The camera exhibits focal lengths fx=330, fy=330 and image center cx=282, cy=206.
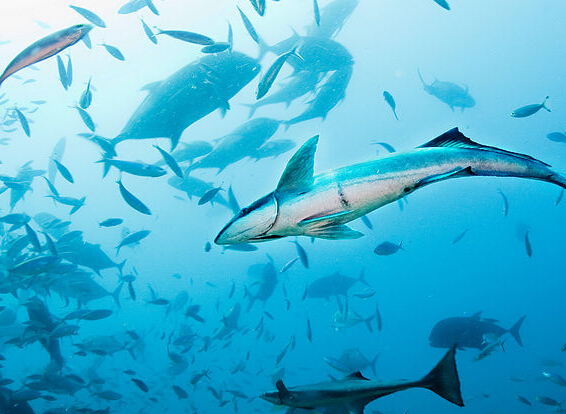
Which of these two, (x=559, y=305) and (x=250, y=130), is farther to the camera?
(x=559, y=305)

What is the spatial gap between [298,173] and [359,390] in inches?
84.7

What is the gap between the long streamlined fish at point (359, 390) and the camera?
201 cm

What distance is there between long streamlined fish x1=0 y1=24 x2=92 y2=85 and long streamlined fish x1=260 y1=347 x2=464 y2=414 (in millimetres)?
2915

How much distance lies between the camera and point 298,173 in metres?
1.05

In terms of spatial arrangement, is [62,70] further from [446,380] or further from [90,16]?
[446,380]

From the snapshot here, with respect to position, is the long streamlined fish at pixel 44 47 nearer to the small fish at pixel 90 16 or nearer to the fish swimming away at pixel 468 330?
the small fish at pixel 90 16

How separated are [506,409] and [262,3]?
34.1m

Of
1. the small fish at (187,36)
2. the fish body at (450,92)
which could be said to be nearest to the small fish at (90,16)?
the small fish at (187,36)

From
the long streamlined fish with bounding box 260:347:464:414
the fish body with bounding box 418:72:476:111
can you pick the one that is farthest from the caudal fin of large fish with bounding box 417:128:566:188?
the fish body with bounding box 418:72:476:111

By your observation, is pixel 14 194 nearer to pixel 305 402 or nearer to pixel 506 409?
pixel 305 402

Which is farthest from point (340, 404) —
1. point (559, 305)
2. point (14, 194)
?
point (559, 305)

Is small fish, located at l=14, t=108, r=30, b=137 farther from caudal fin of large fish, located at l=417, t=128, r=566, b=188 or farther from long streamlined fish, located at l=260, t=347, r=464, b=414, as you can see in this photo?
caudal fin of large fish, located at l=417, t=128, r=566, b=188

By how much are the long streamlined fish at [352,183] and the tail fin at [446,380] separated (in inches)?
58.1

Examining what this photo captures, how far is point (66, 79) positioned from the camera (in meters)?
5.75
